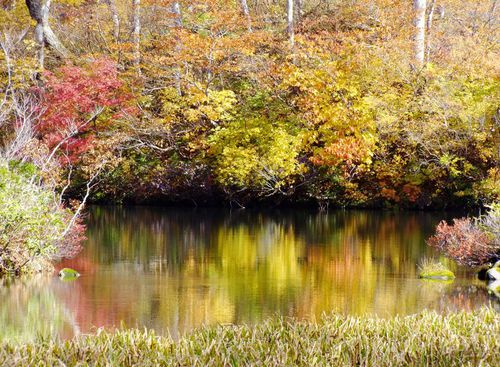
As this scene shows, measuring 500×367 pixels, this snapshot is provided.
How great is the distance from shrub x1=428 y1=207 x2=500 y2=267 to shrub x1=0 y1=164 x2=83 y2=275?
25.0ft

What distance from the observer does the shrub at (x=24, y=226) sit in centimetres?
1442

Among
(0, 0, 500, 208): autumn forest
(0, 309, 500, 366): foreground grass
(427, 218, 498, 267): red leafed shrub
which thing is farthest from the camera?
(0, 0, 500, 208): autumn forest

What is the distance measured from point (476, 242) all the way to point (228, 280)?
193 inches

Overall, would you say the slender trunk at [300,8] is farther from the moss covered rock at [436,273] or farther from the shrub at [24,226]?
the shrub at [24,226]

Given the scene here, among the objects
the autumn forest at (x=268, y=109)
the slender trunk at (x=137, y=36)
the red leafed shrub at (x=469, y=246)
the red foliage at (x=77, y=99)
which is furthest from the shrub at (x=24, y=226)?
the slender trunk at (x=137, y=36)

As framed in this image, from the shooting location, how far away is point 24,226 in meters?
14.6

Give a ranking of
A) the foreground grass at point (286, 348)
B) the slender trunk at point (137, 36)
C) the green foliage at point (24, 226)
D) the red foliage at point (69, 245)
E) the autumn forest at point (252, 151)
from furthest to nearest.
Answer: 1. the slender trunk at point (137, 36)
2. the red foliage at point (69, 245)
3. the autumn forest at point (252, 151)
4. the green foliage at point (24, 226)
5. the foreground grass at point (286, 348)

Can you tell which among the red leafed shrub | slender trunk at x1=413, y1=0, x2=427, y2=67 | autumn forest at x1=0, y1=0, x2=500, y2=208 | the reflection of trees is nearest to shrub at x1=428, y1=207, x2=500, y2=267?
the red leafed shrub

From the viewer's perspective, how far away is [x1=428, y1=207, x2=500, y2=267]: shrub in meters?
16.4

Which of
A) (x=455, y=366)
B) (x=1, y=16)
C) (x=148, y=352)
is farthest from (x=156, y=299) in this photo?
(x=1, y=16)

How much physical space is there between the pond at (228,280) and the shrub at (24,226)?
19.3 inches

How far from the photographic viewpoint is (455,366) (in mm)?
7227

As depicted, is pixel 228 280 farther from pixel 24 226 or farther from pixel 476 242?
pixel 476 242

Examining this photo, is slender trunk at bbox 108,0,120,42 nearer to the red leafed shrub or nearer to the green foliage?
the green foliage
